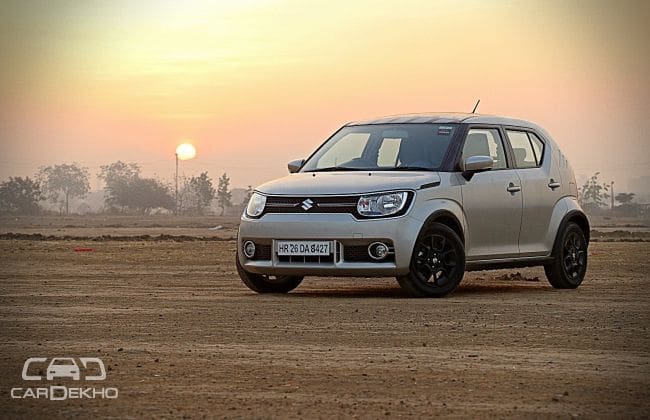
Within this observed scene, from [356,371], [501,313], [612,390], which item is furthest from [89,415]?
[501,313]

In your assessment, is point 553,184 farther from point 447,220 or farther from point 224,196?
point 224,196

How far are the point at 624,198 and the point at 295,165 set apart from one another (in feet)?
352

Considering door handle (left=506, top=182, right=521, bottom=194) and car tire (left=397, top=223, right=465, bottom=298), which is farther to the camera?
door handle (left=506, top=182, right=521, bottom=194)

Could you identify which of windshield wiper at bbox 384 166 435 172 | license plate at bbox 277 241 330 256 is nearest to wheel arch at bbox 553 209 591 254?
windshield wiper at bbox 384 166 435 172

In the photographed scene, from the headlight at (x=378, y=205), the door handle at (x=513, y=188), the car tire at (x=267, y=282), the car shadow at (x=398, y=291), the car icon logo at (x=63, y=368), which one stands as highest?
the door handle at (x=513, y=188)

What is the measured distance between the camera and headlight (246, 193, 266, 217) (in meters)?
15.4

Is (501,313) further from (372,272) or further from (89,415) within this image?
(89,415)

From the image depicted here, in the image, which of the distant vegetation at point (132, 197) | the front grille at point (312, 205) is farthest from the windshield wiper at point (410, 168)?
the distant vegetation at point (132, 197)

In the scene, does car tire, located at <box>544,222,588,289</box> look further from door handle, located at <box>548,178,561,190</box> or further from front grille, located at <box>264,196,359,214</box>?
front grille, located at <box>264,196,359,214</box>

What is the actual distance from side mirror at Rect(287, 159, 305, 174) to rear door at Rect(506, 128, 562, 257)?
7.86ft

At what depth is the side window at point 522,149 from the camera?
672 inches

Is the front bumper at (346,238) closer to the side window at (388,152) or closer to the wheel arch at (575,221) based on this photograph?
the side window at (388,152)

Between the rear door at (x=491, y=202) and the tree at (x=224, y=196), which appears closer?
the rear door at (x=491, y=202)

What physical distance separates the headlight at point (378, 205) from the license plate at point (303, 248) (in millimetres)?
493
